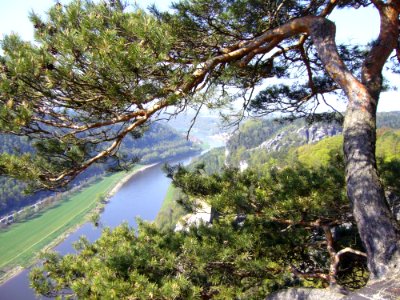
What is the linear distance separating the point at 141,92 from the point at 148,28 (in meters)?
0.44

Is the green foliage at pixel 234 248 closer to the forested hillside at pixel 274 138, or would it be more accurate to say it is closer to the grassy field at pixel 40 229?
the grassy field at pixel 40 229

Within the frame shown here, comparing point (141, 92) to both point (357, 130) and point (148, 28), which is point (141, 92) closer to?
point (148, 28)

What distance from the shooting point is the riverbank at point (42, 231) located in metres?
38.0

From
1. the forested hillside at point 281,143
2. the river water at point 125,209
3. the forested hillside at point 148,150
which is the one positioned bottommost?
the river water at point 125,209

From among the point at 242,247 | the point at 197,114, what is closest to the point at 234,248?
the point at 242,247

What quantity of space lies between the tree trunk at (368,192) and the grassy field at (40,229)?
100 feet

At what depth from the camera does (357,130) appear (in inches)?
90.2

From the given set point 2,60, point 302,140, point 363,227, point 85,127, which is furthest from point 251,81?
point 302,140

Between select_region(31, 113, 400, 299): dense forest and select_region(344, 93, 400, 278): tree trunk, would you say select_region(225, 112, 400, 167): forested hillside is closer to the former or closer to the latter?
select_region(31, 113, 400, 299): dense forest

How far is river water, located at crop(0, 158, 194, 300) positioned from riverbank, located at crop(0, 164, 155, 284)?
125 cm

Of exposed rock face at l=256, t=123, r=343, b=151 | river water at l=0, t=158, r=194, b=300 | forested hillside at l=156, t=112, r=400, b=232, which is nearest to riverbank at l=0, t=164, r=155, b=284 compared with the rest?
river water at l=0, t=158, r=194, b=300

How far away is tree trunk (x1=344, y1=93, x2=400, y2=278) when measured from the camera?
184 cm

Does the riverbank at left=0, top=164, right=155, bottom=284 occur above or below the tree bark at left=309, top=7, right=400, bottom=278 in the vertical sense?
below

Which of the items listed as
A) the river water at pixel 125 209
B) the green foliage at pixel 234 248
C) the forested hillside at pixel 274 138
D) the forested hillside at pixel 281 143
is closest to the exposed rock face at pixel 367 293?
the green foliage at pixel 234 248
